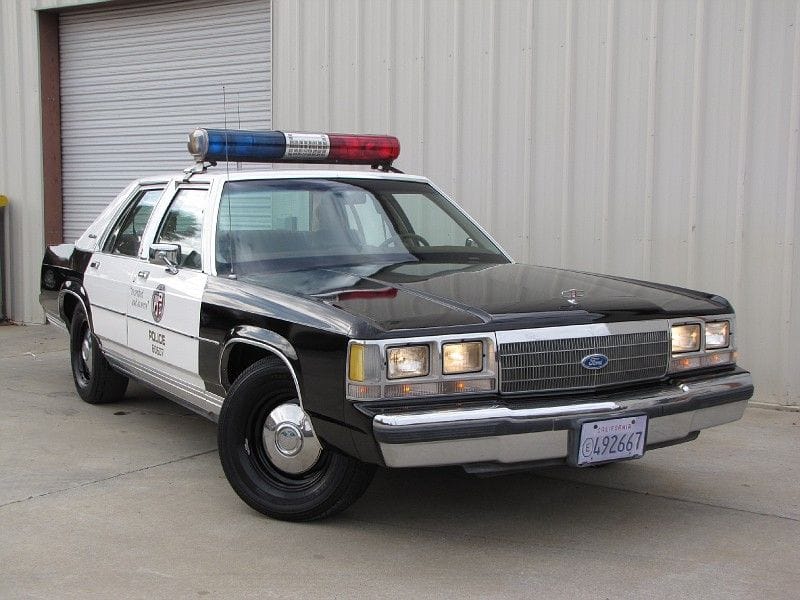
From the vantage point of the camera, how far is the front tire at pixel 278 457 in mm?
4363

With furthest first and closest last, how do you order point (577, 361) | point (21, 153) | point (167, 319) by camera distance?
point (21, 153)
point (167, 319)
point (577, 361)

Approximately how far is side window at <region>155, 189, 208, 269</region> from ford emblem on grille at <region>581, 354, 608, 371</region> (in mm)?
2070

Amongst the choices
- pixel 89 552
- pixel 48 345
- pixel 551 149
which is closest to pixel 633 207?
pixel 551 149

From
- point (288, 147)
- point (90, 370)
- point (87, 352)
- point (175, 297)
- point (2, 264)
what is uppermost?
point (288, 147)

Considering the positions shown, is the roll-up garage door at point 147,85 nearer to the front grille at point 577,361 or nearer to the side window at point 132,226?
the side window at point 132,226

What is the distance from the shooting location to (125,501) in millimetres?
4871

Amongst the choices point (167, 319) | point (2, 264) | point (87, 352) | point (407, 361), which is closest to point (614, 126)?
point (167, 319)

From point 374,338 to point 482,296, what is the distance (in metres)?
0.68

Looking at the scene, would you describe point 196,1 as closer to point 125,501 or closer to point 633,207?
point 633,207

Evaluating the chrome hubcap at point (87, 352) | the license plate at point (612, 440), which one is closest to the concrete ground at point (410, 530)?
the license plate at point (612, 440)

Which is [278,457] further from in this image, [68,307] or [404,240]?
[68,307]

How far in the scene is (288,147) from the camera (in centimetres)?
607

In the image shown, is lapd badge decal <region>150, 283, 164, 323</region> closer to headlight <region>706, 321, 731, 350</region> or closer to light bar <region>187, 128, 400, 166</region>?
light bar <region>187, 128, 400, 166</region>

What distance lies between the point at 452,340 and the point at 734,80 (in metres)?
3.98
